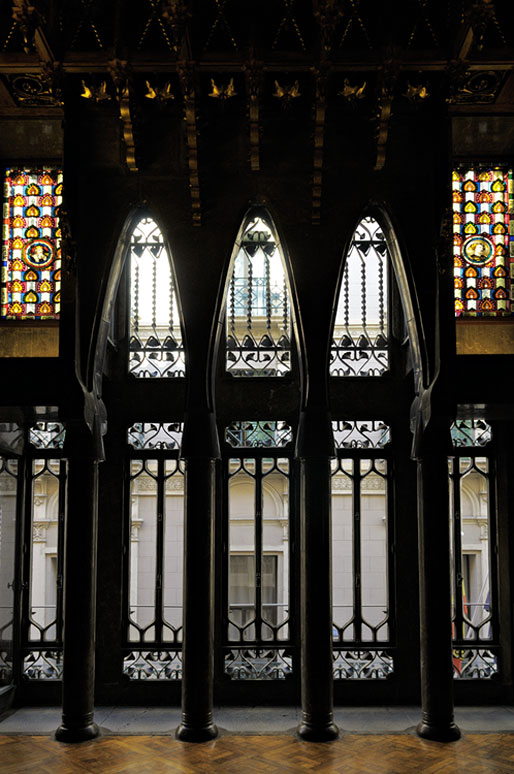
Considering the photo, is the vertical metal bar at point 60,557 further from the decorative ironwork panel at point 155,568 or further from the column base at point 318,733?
the column base at point 318,733

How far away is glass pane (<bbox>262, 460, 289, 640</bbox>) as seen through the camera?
8.67 metres

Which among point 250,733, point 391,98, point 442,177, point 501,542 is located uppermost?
point 391,98

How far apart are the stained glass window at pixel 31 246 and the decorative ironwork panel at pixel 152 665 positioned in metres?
3.65

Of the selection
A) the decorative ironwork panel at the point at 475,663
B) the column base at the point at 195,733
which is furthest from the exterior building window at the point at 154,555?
the decorative ironwork panel at the point at 475,663

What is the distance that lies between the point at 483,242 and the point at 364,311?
1.45m

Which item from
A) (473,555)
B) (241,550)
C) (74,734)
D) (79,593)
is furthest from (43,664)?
(473,555)

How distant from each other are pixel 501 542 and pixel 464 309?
2477 millimetres

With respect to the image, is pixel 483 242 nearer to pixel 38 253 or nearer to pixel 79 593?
pixel 38 253

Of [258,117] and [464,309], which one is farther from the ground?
[258,117]

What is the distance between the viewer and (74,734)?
22.4 ft

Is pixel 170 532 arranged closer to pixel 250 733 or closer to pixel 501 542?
pixel 250 733

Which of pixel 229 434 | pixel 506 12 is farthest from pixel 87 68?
pixel 229 434

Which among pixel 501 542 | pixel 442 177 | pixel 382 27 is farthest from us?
pixel 501 542

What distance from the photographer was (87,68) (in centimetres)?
637
